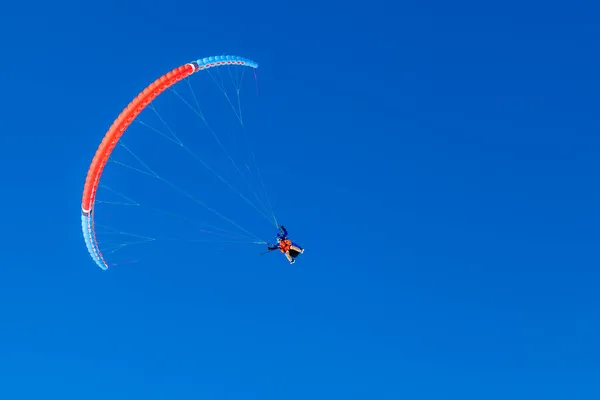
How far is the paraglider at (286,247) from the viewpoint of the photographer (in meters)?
31.3

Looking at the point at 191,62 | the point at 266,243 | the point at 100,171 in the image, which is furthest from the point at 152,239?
the point at 191,62

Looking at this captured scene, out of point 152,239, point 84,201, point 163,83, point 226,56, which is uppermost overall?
point 226,56

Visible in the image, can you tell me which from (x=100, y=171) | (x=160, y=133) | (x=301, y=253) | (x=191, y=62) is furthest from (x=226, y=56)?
(x=301, y=253)

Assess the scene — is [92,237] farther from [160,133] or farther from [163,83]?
[163,83]

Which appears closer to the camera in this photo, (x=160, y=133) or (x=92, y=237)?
(x=160, y=133)

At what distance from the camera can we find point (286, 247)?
3133 centimetres

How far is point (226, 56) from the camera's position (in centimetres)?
2870

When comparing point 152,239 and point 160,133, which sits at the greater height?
point 160,133

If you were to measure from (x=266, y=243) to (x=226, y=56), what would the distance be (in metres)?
9.39

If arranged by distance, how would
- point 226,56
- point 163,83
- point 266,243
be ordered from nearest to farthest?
point 163,83 → point 226,56 → point 266,243

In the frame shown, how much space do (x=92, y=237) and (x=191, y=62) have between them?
32.2 feet

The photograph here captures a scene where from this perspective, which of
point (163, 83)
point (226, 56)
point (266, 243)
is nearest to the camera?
point (163, 83)

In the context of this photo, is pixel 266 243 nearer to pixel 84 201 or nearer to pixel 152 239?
pixel 152 239

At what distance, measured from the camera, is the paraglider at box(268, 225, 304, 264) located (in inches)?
1233
